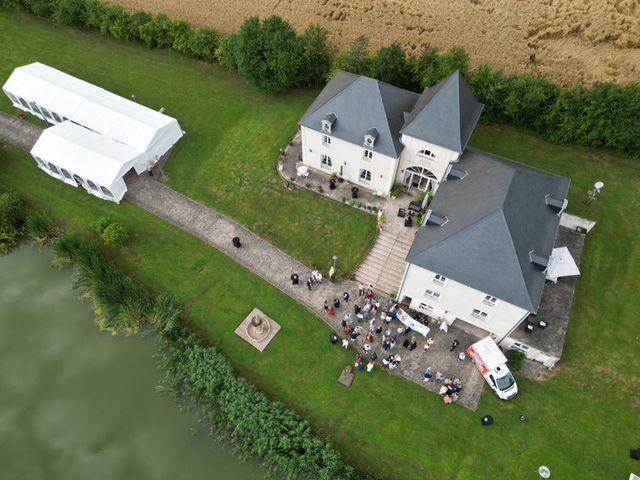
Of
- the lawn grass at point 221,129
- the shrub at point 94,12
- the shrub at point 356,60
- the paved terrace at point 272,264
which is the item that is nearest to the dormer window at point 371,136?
the lawn grass at point 221,129

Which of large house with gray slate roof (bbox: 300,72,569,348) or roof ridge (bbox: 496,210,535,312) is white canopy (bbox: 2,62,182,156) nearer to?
large house with gray slate roof (bbox: 300,72,569,348)

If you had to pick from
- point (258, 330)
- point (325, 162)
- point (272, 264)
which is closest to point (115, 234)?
point (272, 264)

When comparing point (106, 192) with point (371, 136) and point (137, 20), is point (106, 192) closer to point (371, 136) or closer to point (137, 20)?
point (137, 20)

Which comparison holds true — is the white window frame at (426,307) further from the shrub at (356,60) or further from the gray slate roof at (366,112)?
the shrub at (356,60)

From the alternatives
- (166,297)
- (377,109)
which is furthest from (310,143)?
(166,297)

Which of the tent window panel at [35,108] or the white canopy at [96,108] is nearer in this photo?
the white canopy at [96,108]

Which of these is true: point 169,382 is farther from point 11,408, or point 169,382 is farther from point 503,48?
point 503,48

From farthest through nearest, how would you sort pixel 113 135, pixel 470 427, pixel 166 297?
Answer: pixel 113 135, pixel 166 297, pixel 470 427
